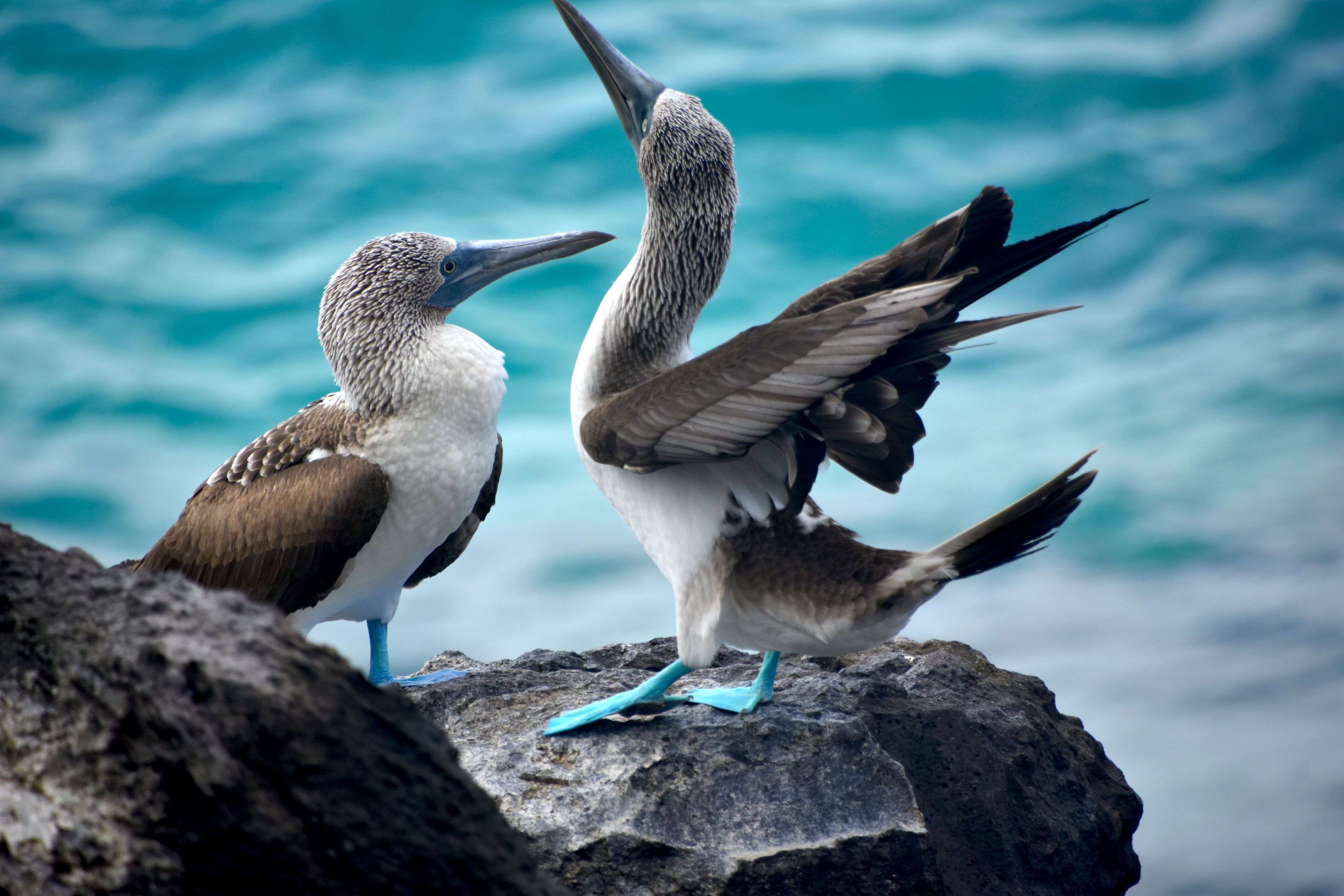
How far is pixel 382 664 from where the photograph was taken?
5.04m

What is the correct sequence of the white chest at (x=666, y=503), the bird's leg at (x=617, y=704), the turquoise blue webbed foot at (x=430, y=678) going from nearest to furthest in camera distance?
the white chest at (x=666, y=503)
the bird's leg at (x=617, y=704)
the turquoise blue webbed foot at (x=430, y=678)

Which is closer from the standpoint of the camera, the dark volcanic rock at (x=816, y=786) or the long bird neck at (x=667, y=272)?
the dark volcanic rock at (x=816, y=786)

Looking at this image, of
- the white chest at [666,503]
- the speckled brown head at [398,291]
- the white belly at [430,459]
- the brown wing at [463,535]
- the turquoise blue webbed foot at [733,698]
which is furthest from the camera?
the brown wing at [463,535]

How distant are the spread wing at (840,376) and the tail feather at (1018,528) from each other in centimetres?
43

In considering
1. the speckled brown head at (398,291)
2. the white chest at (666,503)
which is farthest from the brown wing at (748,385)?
the speckled brown head at (398,291)

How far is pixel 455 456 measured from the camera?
14.9ft

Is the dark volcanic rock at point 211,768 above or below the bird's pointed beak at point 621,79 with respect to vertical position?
below

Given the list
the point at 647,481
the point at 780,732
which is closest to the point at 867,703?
the point at 780,732

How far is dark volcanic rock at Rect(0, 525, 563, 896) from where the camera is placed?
2.09m

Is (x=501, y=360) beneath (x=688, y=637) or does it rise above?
above

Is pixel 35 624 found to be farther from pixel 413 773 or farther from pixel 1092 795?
pixel 1092 795

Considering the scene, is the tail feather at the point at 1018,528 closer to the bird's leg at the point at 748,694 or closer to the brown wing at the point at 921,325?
the brown wing at the point at 921,325

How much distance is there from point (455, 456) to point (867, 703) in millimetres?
1946

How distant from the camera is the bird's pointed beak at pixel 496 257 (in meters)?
4.83
